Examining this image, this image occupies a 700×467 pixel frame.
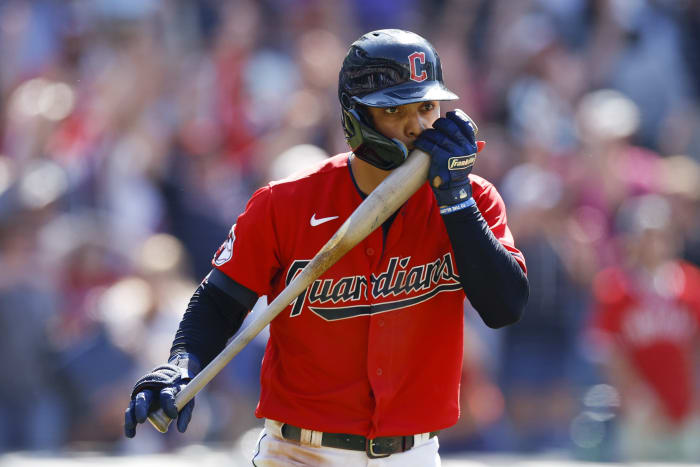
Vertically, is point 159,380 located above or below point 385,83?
below

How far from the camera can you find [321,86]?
8477 mm

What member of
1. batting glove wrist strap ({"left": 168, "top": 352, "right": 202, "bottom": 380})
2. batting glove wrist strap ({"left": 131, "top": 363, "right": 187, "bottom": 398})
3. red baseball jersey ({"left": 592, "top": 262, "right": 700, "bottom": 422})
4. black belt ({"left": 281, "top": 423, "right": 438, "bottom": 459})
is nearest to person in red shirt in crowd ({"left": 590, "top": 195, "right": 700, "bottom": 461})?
red baseball jersey ({"left": 592, "top": 262, "right": 700, "bottom": 422})

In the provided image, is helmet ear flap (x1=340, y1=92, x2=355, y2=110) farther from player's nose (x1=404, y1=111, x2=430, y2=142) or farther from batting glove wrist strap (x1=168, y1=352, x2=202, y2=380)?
batting glove wrist strap (x1=168, y1=352, x2=202, y2=380)

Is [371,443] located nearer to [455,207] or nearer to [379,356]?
[379,356]

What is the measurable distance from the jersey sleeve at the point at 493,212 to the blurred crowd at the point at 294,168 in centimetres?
324

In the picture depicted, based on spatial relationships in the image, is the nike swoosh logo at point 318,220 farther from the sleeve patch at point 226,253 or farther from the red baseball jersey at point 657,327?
the red baseball jersey at point 657,327

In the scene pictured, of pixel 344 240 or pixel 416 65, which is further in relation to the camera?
pixel 416 65

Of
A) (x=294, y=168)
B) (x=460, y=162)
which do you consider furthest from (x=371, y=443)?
Result: (x=294, y=168)

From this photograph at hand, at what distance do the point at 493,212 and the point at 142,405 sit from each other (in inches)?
50.3

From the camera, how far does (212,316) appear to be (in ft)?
12.1

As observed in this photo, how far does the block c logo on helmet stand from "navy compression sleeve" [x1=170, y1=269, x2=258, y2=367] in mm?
886

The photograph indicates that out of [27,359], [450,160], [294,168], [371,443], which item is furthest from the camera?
[294,168]

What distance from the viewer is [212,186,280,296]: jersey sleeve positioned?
3607 mm

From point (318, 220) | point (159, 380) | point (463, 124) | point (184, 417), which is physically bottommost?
point (184, 417)
